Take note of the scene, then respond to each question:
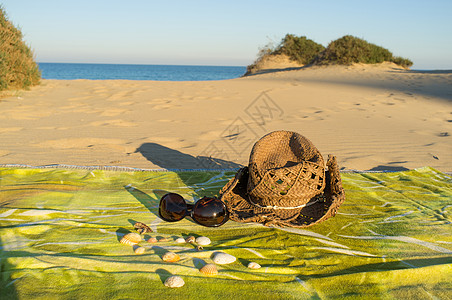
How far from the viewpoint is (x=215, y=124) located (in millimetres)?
5719

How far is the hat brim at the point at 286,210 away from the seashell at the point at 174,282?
682mm

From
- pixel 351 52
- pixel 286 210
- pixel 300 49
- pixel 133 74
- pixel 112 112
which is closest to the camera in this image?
pixel 286 210

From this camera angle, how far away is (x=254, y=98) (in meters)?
8.64

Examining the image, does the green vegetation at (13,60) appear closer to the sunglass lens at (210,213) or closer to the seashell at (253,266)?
the sunglass lens at (210,213)

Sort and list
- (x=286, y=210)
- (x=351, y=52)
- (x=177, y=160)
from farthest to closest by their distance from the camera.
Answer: (x=351, y=52), (x=177, y=160), (x=286, y=210)

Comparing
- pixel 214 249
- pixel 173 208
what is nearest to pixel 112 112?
pixel 173 208

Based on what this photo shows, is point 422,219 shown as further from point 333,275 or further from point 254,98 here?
point 254,98

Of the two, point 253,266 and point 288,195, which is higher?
point 288,195

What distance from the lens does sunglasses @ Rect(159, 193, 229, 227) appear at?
1.94 metres

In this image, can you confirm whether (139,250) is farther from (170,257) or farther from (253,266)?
(253,266)

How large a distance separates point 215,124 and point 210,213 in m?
3.87

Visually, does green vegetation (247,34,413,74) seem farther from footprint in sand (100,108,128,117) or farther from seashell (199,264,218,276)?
seashell (199,264,218,276)

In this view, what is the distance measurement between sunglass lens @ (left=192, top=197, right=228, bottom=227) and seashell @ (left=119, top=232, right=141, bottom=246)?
357 millimetres

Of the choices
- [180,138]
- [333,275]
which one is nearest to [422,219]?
[333,275]
